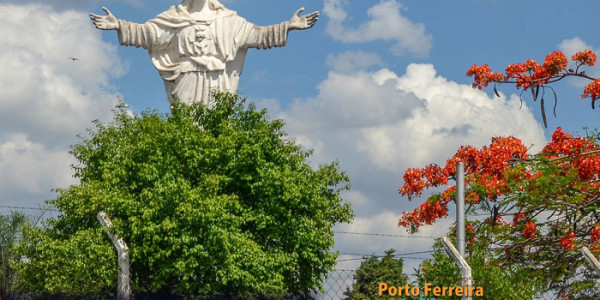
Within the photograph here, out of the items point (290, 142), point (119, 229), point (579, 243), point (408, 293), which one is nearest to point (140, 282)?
point (119, 229)

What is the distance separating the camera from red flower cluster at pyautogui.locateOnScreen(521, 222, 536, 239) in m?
13.4

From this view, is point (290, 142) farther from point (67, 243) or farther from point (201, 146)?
point (67, 243)

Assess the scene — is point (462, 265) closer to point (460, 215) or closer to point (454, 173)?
point (460, 215)

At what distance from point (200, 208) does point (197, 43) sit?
5.67m

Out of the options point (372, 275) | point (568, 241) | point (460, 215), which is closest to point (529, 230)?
point (568, 241)

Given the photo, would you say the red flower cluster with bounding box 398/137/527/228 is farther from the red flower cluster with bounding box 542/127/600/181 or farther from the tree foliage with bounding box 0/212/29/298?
the tree foliage with bounding box 0/212/29/298

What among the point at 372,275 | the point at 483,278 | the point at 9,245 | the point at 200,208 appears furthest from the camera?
the point at 372,275

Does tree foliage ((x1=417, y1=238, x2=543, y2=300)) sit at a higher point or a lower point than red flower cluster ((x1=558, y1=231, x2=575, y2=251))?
lower

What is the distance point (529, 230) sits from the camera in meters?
13.5

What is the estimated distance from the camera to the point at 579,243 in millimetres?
12938

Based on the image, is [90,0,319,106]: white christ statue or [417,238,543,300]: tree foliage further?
[90,0,319,106]: white christ statue

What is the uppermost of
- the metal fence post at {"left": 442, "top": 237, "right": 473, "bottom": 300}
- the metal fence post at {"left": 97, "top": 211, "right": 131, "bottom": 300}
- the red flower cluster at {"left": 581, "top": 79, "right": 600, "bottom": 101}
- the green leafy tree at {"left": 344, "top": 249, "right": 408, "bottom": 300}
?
the green leafy tree at {"left": 344, "top": 249, "right": 408, "bottom": 300}

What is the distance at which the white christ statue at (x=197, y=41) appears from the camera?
67.4 feet

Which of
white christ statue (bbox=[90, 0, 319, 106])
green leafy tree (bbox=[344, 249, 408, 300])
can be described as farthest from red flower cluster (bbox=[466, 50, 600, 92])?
green leafy tree (bbox=[344, 249, 408, 300])
